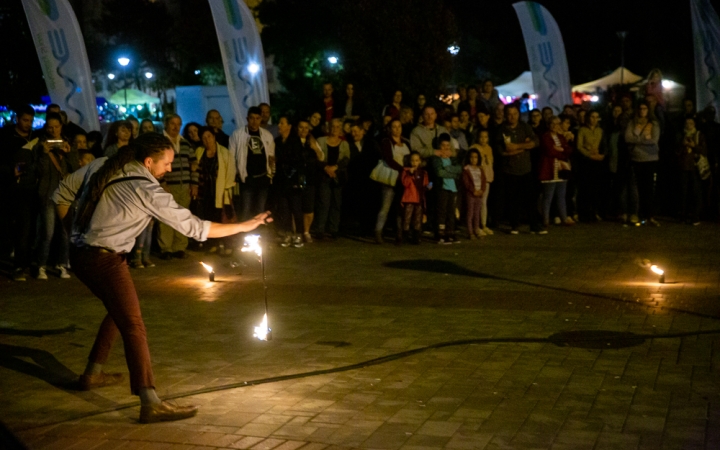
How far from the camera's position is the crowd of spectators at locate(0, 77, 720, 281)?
1267cm

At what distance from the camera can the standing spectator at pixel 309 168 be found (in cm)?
1543

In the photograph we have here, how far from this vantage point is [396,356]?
805 centimetres

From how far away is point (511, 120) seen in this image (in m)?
16.5

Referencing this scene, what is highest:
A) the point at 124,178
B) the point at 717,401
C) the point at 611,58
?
the point at 611,58

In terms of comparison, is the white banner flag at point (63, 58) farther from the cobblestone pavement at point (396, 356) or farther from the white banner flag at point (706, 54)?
the white banner flag at point (706, 54)

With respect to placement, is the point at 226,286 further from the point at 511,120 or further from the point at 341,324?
the point at 511,120

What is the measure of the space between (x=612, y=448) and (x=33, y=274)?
28.9ft

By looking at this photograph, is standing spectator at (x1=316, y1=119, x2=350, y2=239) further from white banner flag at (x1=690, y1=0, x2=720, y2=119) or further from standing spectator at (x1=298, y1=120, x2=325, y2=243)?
white banner flag at (x1=690, y1=0, x2=720, y2=119)

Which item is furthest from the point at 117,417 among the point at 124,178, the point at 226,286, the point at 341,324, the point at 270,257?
the point at 270,257

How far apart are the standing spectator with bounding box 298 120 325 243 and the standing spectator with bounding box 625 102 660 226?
5.56 metres

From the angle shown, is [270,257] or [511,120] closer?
[270,257]

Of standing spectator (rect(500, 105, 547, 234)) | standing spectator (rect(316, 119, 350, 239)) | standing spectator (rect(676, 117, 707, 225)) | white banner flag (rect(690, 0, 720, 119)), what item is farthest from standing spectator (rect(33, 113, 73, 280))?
white banner flag (rect(690, 0, 720, 119))

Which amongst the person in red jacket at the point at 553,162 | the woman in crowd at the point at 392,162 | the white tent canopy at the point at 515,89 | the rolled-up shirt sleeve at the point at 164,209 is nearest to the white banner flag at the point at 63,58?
the woman in crowd at the point at 392,162

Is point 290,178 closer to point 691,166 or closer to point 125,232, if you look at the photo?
point 691,166
